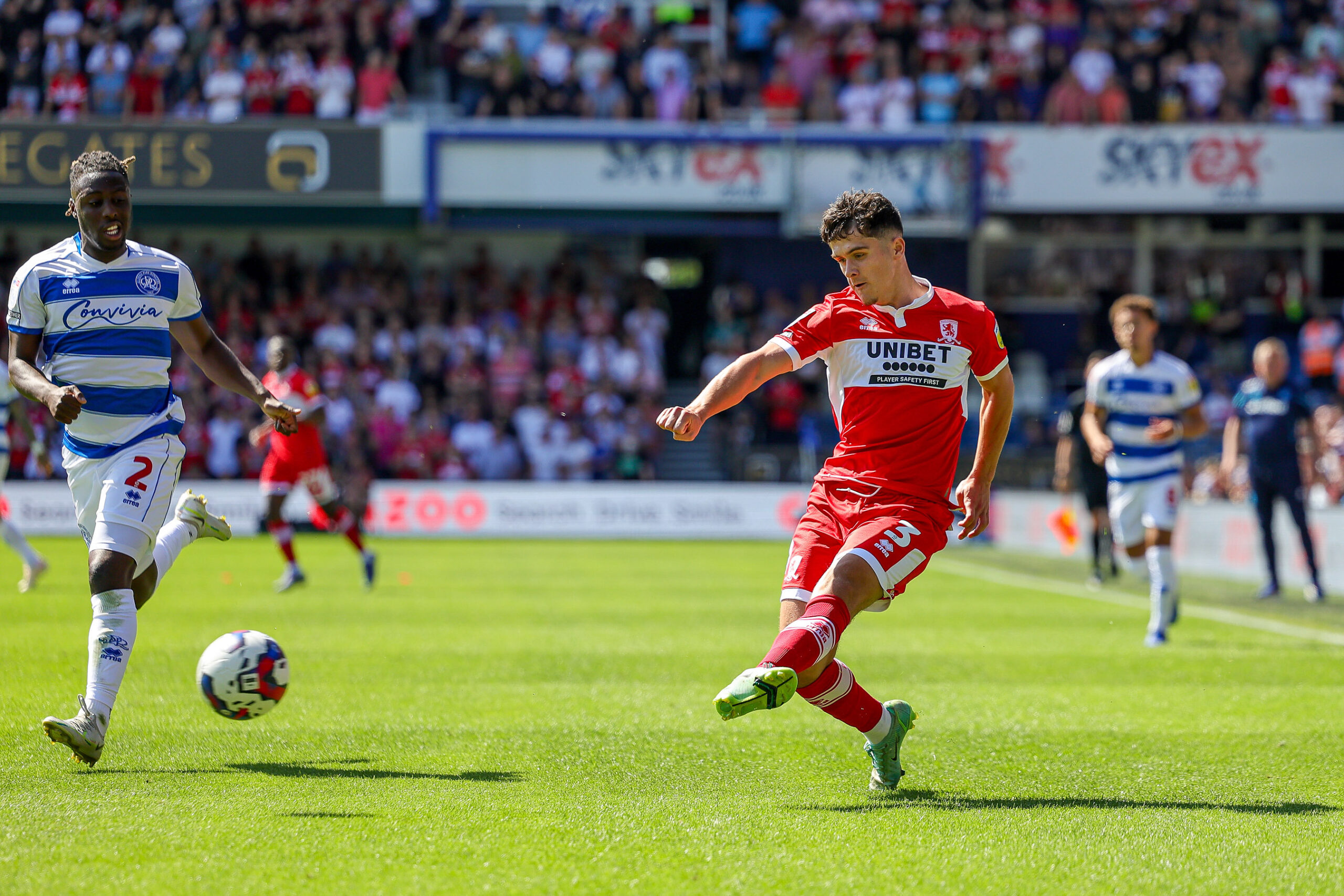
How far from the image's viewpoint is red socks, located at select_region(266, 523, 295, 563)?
1316 cm

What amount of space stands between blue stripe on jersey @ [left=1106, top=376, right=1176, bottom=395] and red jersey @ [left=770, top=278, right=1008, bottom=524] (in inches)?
200

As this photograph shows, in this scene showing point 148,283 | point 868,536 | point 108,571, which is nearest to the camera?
point 868,536

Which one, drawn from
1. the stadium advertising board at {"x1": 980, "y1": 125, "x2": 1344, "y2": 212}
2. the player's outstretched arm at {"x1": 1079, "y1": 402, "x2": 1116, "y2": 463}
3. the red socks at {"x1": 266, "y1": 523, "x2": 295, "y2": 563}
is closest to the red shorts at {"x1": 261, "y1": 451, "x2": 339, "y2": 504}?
the red socks at {"x1": 266, "y1": 523, "x2": 295, "y2": 563}

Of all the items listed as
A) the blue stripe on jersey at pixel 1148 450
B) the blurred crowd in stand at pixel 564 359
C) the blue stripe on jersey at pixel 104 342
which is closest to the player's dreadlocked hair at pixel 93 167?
the blue stripe on jersey at pixel 104 342

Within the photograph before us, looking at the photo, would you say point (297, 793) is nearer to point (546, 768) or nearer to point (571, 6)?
point (546, 768)

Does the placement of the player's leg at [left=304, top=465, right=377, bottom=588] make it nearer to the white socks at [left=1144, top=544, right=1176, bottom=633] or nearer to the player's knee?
the white socks at [left=1144, top=544, right=1176, bottom=633]

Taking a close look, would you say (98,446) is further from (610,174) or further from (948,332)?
(610,174)

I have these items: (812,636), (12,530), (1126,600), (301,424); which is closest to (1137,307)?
(1126,600)

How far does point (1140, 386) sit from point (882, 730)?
5.54 meters

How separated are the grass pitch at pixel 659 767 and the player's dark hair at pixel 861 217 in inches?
81.3

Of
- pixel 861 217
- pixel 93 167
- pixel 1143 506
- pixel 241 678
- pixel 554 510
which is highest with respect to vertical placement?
pixel 93 167

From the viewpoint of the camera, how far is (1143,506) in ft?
32.8

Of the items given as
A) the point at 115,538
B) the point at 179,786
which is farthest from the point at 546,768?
the point at 115,538

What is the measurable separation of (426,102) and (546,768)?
76.9 feet
